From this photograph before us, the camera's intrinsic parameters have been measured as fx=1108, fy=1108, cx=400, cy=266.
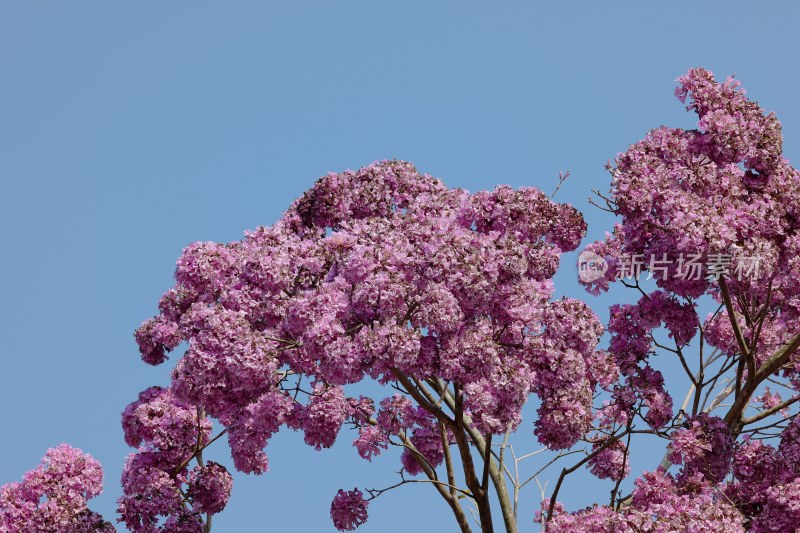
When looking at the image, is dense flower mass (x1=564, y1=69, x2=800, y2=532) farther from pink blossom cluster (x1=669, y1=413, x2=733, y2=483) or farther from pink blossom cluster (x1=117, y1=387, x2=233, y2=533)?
pink blossom cluster (x1=117, y1=387, x2=233, y2=533)

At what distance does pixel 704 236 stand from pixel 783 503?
11.0 feet

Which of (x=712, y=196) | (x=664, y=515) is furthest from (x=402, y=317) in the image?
(x=712, y=196)

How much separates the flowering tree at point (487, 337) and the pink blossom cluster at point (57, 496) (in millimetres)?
26

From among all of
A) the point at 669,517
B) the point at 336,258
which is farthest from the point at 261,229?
the point at 669,517

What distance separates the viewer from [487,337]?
11.7 metres

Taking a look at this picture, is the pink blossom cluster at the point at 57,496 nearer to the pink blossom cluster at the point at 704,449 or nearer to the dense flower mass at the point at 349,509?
the dense flower mass at the point at 349,509

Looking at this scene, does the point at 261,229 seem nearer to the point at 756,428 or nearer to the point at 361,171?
the point at 361,171

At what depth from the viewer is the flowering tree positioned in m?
11.8

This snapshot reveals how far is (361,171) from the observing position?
1536cm

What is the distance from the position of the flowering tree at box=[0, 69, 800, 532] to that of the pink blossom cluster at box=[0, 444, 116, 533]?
26mm

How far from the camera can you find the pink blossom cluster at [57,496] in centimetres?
1465

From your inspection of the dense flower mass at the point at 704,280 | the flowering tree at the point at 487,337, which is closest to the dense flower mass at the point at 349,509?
the flowering tree at the point at 487,337

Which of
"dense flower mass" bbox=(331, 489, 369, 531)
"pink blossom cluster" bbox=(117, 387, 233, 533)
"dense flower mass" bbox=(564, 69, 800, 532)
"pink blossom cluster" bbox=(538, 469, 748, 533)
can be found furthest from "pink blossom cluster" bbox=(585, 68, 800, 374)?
"pink blossom cluster" bbox=(117, 387, 233, 533)

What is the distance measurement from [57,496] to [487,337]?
677 cm
